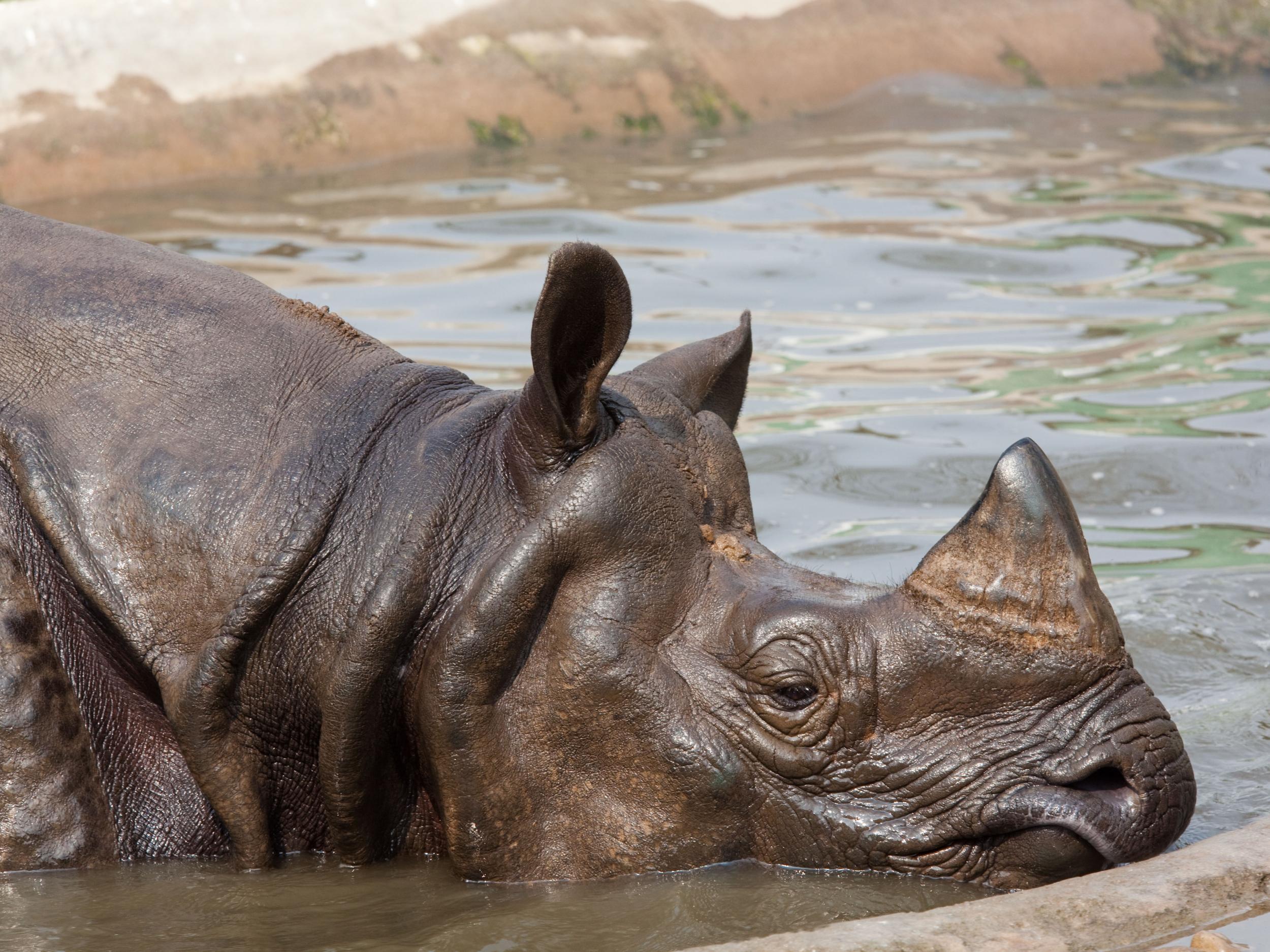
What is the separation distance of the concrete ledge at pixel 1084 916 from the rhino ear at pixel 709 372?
4.77ft

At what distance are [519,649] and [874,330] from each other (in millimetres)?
5985

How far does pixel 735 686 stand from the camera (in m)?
3.78

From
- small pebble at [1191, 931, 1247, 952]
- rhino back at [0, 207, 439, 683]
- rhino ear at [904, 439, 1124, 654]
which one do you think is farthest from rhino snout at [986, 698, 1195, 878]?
rhino back at [0, 207, 439, 683]

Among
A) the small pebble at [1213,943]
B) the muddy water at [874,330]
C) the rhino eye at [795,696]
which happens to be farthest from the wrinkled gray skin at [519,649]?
the small pebble at [1213,943]

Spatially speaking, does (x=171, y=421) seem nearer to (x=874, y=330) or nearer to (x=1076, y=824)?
(x=1076, y=824)

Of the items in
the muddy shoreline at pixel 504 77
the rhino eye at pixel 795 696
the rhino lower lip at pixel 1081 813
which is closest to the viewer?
the rhino lower lip at pixel 1081 813

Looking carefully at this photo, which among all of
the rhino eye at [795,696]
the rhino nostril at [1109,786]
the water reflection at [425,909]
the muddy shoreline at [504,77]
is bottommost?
the water reflection at [425,909]

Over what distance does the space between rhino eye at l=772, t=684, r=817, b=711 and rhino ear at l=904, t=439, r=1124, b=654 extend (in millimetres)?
310

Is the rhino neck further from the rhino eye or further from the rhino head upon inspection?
the rhino eye

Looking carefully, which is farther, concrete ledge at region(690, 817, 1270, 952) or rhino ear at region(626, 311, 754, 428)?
rhino ear at region(626, 311, 754, 428)

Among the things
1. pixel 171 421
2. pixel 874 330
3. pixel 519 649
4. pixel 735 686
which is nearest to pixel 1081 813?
pixel 735 686

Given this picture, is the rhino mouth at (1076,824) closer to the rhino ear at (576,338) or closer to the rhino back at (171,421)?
the rhino ear at (576,338)

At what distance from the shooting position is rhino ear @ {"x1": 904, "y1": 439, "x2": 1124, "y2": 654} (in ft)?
11.6

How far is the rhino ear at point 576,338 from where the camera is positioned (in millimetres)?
3668
